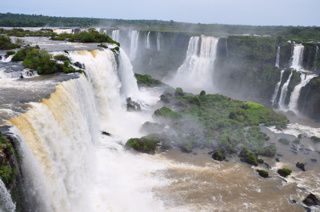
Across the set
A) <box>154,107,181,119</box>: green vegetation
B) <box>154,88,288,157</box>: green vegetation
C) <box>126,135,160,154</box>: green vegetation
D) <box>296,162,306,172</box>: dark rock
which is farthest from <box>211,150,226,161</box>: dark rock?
<box>154,107,181,119</box>: green vegetation

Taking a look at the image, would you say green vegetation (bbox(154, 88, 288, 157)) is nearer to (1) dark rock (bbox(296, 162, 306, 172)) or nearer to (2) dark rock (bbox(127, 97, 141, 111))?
(1) dark rock (bbox(296, 162, 306, 172))

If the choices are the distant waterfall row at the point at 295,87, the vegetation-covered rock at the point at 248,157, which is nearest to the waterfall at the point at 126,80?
the vegetation-covered rock at the point at 248,157


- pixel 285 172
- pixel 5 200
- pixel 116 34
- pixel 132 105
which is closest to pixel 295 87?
pixel 132 105

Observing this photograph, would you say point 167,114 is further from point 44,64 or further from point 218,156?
point 44,64

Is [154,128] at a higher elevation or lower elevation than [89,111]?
lower

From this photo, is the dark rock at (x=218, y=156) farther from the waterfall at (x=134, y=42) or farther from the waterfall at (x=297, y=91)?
the waterfall at (x=134, y=42)

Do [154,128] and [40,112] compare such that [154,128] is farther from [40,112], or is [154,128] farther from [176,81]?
[176,81]

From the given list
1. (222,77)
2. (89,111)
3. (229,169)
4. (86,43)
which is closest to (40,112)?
(89,111)
